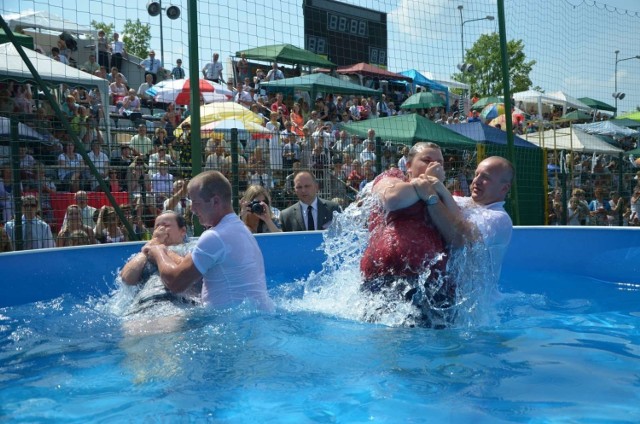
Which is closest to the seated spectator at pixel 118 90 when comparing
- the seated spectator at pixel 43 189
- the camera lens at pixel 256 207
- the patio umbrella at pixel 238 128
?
the patio umbrella at pixel 238 128

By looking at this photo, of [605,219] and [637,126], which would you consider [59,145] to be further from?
[637,126]

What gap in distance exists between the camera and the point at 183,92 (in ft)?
46.6

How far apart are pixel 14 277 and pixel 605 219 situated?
11.6 metres

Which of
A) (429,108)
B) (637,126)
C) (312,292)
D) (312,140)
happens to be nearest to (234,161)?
(312,140)

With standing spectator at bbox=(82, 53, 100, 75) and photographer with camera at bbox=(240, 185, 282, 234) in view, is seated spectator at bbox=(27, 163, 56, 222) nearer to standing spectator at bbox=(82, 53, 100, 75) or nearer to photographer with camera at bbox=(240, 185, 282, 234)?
photographer with camera at bbox=(240, 185, 282, 234)

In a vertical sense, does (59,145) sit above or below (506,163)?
above

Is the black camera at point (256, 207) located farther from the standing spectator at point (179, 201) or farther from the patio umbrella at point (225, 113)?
the patio umbrella at point (225, 113)

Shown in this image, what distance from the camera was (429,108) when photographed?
20.6 meters

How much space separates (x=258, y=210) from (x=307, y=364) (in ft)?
12.9

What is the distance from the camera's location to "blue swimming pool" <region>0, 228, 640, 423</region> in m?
3.35

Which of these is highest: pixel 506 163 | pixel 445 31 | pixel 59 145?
pixel 445 31

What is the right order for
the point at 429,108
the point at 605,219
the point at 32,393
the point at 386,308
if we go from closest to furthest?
the point at 32,393
the point at 386,308
the point at 605,219
the point at 429,108

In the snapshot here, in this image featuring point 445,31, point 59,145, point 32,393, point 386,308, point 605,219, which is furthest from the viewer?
point 605,219

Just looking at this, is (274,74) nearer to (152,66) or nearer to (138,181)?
(152,66)
